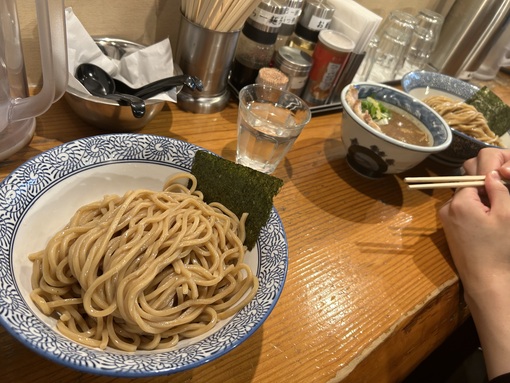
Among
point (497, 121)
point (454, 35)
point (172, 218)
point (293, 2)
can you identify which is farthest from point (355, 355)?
point (454, 35)

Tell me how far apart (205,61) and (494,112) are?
1.37m

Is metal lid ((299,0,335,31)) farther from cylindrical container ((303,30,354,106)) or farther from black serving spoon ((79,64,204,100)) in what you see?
black serving spoon ((79,64,204,100))

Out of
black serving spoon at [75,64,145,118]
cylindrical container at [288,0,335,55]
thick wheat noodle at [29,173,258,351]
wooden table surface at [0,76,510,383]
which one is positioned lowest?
wooden table surface at [0,76,510,383]

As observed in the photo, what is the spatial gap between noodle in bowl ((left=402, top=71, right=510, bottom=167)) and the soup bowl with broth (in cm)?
13

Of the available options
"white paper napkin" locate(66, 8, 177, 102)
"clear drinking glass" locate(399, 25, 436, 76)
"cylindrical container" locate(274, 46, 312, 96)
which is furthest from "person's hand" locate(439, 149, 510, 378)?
"clear drinking glass" locate(399, 25, 436, 76)

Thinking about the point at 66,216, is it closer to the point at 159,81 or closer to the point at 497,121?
the point at 159,81

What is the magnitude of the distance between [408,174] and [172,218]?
1109mm

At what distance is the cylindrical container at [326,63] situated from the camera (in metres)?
1.62

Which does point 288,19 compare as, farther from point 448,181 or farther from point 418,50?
point 418,50

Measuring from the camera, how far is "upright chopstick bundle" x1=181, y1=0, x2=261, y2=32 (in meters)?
1.22

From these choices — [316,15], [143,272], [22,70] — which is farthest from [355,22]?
[143,272]

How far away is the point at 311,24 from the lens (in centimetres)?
171

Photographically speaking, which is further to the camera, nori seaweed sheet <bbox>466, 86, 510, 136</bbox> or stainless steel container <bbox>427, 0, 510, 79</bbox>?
stainless steel container <bbox>427, 0, 510, 79</bbox>

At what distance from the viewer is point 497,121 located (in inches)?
70.4
